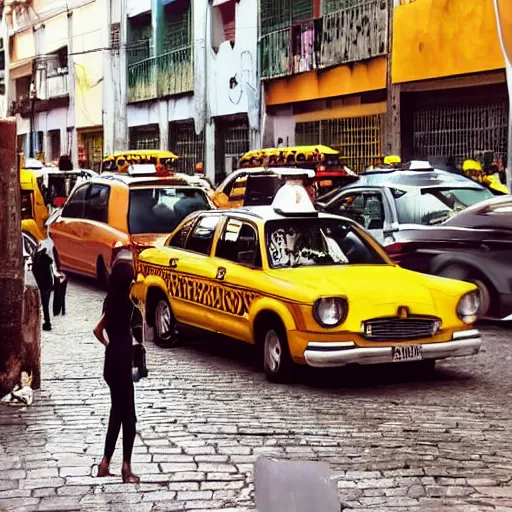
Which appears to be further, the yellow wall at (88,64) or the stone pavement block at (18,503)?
the yellow wall at (88,64)

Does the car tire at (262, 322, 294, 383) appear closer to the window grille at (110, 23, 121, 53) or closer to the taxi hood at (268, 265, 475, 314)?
the taxi hood at (268, 265, 475, 314)

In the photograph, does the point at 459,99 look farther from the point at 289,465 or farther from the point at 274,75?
the point at 289,465

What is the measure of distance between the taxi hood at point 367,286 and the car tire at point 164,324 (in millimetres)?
2039

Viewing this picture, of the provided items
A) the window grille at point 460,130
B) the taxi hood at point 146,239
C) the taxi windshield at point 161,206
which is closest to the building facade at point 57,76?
the window grille at point 460,130

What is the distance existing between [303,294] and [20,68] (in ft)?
156

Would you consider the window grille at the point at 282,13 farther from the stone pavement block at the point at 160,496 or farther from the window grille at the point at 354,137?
the stone pavement block at the point at 160,496

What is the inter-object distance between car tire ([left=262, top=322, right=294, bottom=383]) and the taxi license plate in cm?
88

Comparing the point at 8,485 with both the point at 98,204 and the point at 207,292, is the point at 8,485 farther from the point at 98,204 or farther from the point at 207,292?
the point at 98,204

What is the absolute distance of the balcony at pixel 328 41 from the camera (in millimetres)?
26625

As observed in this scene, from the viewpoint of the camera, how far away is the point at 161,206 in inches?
639

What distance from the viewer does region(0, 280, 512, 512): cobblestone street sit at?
681cm

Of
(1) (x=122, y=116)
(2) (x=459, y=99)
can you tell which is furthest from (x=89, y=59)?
(2) (x=459, y=99)

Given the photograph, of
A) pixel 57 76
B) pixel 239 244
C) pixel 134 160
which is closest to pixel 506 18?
pixel 134 160

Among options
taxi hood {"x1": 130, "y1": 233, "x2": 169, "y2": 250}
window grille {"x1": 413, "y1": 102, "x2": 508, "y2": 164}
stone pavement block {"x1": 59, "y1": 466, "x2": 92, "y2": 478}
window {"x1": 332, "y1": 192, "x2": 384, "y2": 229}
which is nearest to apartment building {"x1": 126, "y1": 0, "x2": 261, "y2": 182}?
window grille {"x1": 413, "y1": 102, "x2": 508, "y2": 164}
